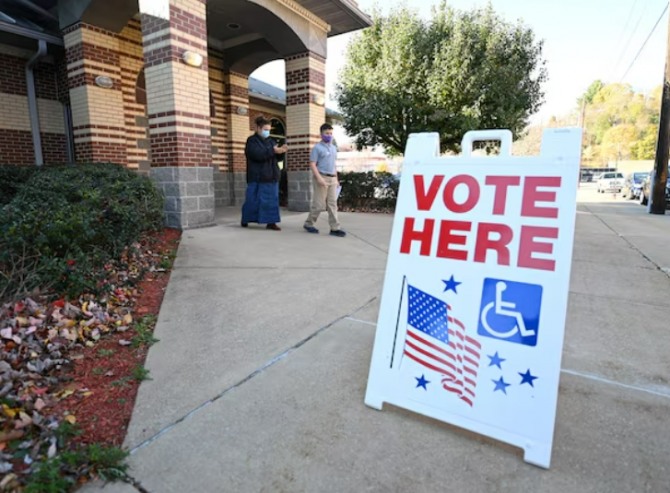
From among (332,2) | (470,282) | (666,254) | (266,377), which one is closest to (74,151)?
(332,2)

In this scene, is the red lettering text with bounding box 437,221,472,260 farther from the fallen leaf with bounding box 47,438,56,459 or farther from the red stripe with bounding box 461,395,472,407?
the fallen leaf with bounding box 47,438,56,459

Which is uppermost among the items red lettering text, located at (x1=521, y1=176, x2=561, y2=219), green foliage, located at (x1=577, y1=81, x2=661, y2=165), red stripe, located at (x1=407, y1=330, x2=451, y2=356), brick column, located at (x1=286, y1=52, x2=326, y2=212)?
green foliage, located at (x1=577, y1=81, x2=661, y2=165)

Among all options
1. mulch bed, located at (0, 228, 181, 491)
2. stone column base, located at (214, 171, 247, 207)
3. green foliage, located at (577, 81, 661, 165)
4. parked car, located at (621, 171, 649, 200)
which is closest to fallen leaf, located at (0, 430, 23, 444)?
mulch bed, located at (0, 228, 181, 491)

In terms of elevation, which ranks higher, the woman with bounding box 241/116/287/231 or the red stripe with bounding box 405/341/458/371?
the woman with bounding box 241/116/287/231

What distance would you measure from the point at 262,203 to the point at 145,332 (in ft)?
14.2

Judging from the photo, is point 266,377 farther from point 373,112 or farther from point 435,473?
point 373,112

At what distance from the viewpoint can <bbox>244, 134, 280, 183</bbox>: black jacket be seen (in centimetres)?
688

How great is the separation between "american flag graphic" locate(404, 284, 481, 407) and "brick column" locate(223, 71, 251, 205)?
10991 mm

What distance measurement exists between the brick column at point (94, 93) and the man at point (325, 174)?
4993mm

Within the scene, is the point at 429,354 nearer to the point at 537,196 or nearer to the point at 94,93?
the point at 537,196

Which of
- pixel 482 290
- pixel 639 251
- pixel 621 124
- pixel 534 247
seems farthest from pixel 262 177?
pixel 621 124

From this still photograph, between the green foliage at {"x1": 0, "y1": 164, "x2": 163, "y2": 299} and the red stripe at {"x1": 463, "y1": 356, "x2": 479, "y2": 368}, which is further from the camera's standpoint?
the green foliage at {"x1": 0, "y1": 164, "x2": 163, "y2": 299}

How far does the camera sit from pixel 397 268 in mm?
2188

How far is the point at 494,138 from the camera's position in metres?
2.10
